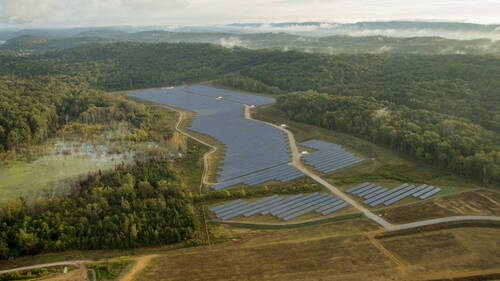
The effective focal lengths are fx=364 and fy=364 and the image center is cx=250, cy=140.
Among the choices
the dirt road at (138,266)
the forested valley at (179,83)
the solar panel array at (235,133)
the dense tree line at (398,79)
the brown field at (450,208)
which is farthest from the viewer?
the dense tree line at (398,79)

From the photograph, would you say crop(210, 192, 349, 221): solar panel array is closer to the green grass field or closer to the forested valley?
the forested valley

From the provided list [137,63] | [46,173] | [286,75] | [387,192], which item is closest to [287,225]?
[387,192]

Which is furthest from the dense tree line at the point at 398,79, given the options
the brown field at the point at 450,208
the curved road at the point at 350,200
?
the curved road at the point at 350,200

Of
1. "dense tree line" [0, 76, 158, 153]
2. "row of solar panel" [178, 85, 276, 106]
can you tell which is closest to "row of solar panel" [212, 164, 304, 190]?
"dense tree line" [0, 76, 158, 153]

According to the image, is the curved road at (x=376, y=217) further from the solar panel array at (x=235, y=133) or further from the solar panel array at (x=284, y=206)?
the solar panel array at (x=235, y=133)

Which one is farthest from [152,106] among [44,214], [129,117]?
[44,214]
